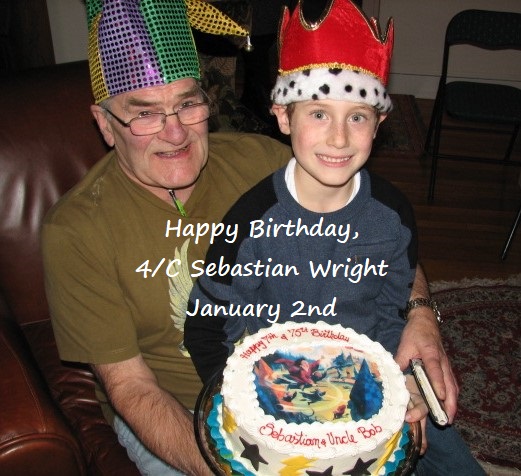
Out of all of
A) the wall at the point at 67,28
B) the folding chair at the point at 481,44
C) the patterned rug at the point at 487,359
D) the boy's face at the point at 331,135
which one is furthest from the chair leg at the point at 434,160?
the boy's face at the point at 331,135

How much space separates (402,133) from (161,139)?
14.1ft

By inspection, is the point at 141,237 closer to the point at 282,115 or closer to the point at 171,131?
the point at 171,131

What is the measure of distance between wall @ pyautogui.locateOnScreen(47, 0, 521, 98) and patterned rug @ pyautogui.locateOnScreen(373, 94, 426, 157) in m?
0.28

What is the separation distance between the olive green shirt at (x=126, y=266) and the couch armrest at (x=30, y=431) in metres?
0.16

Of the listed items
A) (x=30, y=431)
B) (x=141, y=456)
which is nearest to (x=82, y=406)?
(x=141, y=456)

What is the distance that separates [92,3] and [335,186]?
2.77 ft

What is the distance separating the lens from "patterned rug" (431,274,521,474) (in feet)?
8.64

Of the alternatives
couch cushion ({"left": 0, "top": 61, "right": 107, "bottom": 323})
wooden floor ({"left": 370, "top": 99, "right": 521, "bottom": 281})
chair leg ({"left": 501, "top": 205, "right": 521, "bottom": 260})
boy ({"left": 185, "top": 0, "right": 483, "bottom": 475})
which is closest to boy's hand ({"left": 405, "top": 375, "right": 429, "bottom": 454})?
boy ({"left": 185, "top": 0, "right": 483, "bottom": 475})

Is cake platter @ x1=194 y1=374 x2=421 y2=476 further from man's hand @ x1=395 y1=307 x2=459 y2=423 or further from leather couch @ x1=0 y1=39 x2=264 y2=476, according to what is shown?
leather couch @ x1=0 y1=39 x2=264 y2=476

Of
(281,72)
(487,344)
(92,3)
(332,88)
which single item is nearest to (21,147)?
(92,3)

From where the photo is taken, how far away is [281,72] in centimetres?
153

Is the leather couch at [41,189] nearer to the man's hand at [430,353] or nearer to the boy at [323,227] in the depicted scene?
the boy at [323,227]

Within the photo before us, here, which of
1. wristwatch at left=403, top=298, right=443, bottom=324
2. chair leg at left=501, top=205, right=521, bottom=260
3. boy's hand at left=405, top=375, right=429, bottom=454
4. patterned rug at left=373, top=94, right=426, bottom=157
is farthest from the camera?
patterned rug at left=373, top=94, right=426, bottom=157

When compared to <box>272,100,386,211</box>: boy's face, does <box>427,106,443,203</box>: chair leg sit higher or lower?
lower
